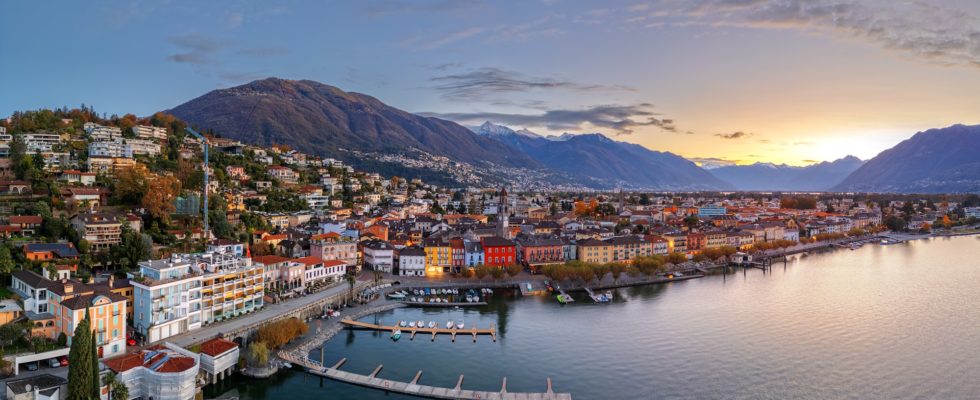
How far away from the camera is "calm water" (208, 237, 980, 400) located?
19.6 m

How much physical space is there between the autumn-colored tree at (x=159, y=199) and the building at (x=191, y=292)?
8.02 metres

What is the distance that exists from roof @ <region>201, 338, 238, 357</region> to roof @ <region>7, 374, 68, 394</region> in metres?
3.77

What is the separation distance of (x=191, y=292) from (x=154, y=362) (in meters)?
4.90

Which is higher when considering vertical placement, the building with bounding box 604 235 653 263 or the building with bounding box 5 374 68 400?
the building with bounding box 604 235 653 263

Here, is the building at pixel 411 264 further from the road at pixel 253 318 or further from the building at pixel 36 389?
the building at pixel 36 389

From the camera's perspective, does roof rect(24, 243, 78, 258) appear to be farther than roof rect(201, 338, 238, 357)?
Yes

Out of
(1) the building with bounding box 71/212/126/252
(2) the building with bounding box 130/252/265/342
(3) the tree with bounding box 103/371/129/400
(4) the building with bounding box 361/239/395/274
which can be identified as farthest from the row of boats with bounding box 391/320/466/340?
(1) the building with bounding box 71/212/126/252

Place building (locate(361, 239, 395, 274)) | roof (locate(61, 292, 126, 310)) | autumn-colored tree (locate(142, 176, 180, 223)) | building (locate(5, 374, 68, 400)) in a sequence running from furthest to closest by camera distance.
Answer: building (locate(361, 239, 395, 274)) < autumn-colored tree (locate(142, 176, 180, 223)) < roof (locate(61, 292, 126, 310)) < building (locate(5, 374, 68, 400))

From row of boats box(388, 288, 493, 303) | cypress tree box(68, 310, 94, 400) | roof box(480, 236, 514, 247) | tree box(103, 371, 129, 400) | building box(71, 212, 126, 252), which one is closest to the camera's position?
cypress tree box(68, 310, 94, 400)

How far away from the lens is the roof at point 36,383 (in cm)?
1549

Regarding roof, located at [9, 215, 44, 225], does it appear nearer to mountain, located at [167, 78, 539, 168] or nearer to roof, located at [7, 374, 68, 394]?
roof, located at [7, 374, 68, 394]

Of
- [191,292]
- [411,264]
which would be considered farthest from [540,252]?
[191,292]

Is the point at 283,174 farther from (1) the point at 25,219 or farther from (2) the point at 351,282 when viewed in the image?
(1) the point at 25,219

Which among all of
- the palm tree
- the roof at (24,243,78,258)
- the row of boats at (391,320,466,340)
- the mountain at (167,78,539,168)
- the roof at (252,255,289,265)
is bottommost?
the row of boats at (391,320,466,340)
